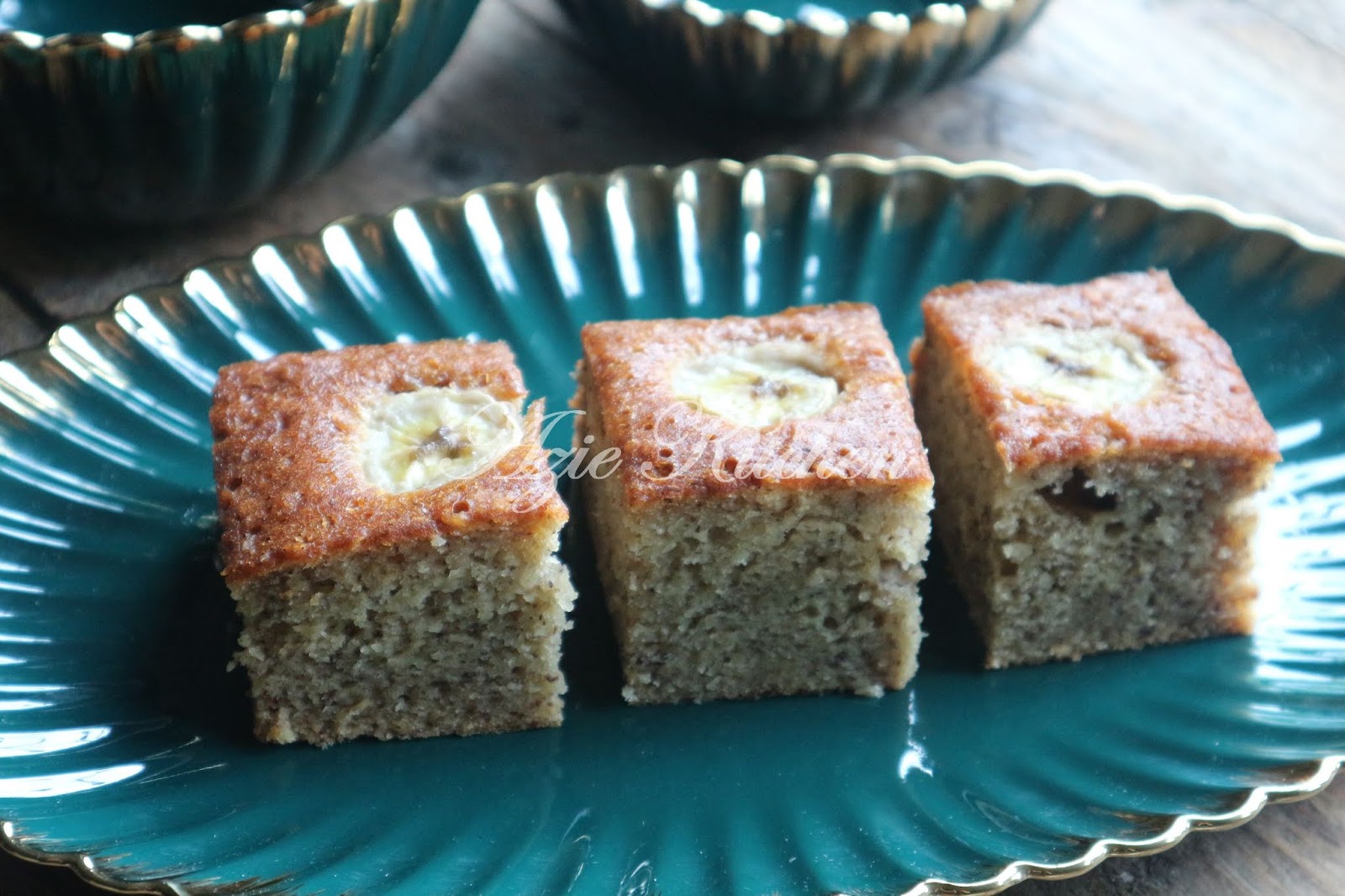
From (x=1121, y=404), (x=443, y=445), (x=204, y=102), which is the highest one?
(x=204, y=102)

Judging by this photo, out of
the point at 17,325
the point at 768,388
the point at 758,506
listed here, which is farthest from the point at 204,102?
the point at 758,506

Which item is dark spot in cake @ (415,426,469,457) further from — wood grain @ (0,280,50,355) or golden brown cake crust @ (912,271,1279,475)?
wood grain @ (0,280,50,355)

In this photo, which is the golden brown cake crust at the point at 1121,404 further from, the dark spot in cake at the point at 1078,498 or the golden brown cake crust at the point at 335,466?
the golden brown cake crust at the point at 335,466

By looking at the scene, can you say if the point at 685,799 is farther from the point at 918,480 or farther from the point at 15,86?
the point at 15,86

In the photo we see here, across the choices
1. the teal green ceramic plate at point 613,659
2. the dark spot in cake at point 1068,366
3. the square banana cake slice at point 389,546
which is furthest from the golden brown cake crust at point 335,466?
the dark spot in cake at point 1068,366

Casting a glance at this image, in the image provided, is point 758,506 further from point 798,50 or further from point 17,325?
point 17,325

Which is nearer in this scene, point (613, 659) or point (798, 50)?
point (613, 659)
